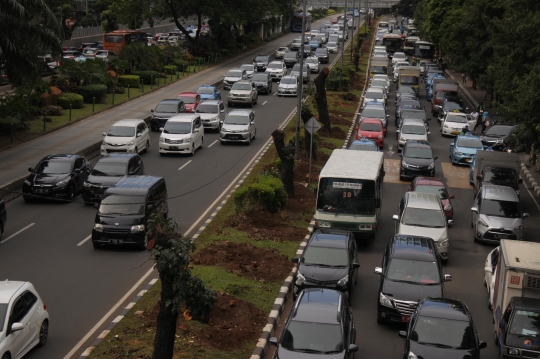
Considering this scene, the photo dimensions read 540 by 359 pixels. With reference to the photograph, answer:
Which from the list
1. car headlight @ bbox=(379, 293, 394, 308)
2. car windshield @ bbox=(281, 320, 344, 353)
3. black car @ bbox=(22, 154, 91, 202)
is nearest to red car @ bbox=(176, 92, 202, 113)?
black car @ bbox=(22, 154, 91, 202)

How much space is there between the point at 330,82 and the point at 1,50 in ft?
108

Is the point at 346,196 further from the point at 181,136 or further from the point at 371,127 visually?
the point at 371,127

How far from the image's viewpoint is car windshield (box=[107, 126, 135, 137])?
1355 inches

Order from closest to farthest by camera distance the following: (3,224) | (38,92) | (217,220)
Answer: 1. (3,224)
2. (217,220)
3. (38,92)

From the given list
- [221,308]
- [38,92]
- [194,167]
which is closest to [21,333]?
[221,308]

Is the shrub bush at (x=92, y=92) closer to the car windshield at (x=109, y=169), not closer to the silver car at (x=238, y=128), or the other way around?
the silver car at (x=238, y=128)

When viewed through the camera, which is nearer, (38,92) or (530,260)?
(530,260)

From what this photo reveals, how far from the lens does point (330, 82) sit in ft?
201

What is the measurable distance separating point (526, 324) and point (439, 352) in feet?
7.10

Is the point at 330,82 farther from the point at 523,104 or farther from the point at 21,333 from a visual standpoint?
the point at 21,333

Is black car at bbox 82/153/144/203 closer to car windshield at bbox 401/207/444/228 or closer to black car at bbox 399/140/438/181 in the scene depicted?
car windshield at bbox 401/207/444/228

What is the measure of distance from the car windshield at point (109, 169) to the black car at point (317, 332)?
1395 cm

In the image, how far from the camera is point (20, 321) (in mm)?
14086

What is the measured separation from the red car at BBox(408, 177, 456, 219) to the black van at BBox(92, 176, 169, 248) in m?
9.72
